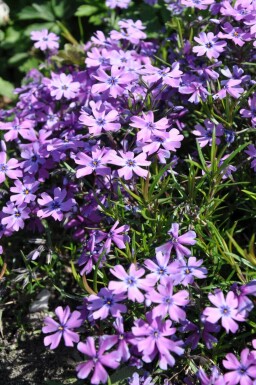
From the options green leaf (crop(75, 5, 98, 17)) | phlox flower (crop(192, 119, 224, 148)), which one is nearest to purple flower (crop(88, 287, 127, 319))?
phlox flower (crop(192, 119, 224, 148))

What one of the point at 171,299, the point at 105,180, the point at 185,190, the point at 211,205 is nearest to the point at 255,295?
A: the point at 171,299

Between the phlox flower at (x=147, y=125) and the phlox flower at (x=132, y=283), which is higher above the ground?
the phlox flower at (x=147, y=125)

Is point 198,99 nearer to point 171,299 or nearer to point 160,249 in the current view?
point 160,249

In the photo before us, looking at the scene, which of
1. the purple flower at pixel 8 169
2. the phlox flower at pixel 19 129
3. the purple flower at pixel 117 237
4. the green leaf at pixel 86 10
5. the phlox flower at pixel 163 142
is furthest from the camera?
the green leaf at pixel 86 10

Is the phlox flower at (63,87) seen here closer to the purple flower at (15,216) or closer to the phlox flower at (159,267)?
the purple flower at (15,216)

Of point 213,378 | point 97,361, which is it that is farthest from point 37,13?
point 213,378

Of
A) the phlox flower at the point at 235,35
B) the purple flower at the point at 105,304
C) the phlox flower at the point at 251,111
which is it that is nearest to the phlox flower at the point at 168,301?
the purple flower at the point at 105,304

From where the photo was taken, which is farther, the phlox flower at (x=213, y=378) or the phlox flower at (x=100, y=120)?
the phlox flower at (x=100, y=120)
